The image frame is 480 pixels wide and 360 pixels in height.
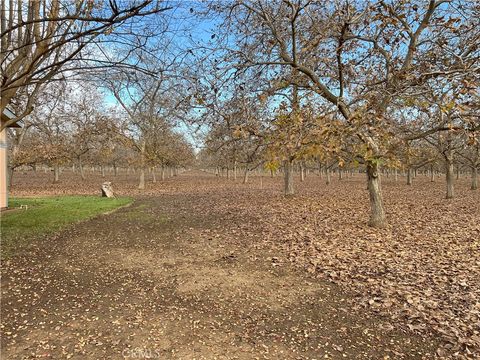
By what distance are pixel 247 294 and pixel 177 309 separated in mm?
1198

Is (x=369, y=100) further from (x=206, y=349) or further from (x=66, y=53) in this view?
(x=66, y=53)

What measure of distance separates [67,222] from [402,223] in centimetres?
1165

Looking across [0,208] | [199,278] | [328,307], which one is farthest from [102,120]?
[328,307]

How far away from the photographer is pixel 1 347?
11.9 feet

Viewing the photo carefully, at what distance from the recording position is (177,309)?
4.62 metres

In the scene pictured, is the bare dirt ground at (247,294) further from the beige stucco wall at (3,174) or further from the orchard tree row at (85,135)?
the orchard tree row at (85,135)

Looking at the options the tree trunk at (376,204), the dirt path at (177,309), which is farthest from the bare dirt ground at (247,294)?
the tree trunk at (376,204)

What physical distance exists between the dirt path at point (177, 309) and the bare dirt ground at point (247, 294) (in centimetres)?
2

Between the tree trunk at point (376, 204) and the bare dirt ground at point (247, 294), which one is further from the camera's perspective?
the tree trunk at point (376, 204)

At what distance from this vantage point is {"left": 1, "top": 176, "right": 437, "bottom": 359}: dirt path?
11.9 ft

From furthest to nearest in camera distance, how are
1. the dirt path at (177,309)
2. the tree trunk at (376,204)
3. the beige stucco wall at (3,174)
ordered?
the beige stucco wall at (3,174), the tree trunk at (376,204), the dirt path at (177,309)

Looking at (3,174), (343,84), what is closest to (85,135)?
(3,174)

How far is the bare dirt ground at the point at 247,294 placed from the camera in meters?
3.69

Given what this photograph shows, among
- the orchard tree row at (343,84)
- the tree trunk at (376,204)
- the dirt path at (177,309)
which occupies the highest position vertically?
the orchard tree row at (343,84)
